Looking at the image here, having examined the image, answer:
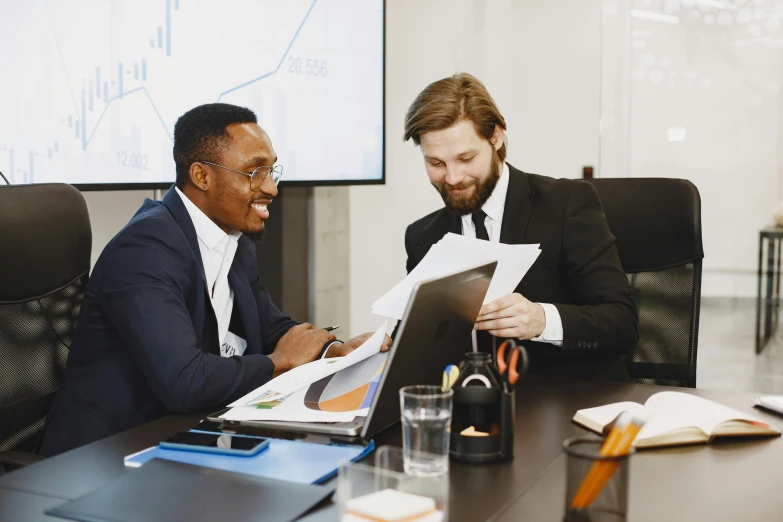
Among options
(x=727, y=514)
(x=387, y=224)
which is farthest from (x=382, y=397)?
(x=387, y=224)

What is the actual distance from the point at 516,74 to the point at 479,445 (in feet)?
10.6

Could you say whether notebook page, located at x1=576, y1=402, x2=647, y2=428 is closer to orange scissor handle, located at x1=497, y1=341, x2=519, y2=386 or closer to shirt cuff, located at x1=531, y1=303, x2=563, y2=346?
orange scissor handle, located at x1=497, y1=341, x2=519, y2=386

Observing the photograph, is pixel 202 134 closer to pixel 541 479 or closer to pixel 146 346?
pixel 146 346

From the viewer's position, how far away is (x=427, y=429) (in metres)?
1.03

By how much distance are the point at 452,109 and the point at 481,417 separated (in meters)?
1.04

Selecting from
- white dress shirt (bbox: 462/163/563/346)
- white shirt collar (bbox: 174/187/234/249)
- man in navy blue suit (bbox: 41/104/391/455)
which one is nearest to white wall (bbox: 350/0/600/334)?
white dress shirt (bbox: 462/163/563/346)

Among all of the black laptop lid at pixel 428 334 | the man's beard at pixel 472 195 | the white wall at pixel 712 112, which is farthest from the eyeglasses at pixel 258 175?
the white wall at pixel 712 112

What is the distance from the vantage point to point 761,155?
3.65m

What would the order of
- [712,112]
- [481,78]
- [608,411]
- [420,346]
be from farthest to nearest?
1. [481,78]
2. [712,112]
3. [608,411]
4. [420,346]

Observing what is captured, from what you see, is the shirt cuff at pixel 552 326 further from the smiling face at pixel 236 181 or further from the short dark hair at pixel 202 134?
the short dark hair at pixel 202 134

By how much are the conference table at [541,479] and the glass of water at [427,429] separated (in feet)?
0.12


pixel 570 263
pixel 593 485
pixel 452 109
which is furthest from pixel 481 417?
pixel 452 109

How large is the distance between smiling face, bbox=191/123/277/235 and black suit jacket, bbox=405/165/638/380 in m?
0.49

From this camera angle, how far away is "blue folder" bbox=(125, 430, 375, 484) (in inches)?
40.6
